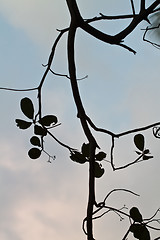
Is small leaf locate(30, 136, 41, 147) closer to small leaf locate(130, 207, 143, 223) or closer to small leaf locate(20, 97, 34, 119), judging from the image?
small leaf locate(20, 97, 34, 119)

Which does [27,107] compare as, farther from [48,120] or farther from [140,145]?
[140,145]

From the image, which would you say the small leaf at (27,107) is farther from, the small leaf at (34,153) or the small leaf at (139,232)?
the small leaf at (139,232)

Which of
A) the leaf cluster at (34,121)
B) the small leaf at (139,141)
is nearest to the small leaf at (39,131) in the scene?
the leaf cluster at (34,121)

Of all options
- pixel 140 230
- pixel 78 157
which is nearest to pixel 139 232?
pixel 140 230

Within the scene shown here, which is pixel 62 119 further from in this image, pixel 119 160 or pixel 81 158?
pixel 81 158

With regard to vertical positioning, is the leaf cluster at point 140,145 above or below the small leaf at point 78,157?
above

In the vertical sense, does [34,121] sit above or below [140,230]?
above

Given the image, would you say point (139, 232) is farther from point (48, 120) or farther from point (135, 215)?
point (48, 120)

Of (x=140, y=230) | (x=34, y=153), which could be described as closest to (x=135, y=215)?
(x=140, y=230)

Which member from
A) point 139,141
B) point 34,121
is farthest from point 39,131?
point 139,141

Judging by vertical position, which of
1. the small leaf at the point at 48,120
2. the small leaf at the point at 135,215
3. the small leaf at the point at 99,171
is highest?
the small leaf at the point at 48,120

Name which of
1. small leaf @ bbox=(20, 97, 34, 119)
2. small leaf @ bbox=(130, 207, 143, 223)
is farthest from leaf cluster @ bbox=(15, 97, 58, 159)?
small leaf @ bbox=(130, 207, 143, 223)

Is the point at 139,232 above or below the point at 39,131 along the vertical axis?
below

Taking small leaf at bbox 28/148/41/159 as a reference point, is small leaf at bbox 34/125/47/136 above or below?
above
